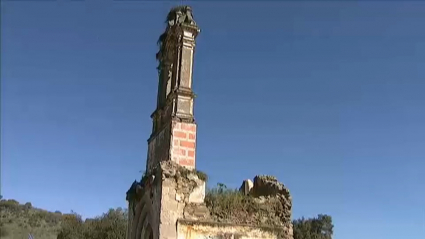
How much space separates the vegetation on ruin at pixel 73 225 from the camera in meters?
31.0

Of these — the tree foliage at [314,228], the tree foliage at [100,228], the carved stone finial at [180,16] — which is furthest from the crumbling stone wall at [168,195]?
the tree foliage at [314,228]

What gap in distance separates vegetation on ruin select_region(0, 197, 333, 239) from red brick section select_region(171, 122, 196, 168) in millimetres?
21463

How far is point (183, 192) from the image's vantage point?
30.4ft

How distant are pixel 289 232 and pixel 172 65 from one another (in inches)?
171

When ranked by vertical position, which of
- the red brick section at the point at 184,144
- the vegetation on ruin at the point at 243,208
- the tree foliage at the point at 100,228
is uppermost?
the tree foliage at the point at 100,228

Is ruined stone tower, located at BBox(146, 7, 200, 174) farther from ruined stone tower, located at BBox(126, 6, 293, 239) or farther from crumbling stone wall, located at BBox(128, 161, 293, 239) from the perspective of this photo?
crumbling stone wall, located at BBox(128, 161, 293, 239)

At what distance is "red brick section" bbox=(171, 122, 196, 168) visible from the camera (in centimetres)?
973

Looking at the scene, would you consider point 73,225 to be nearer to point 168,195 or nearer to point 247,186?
point 247,186

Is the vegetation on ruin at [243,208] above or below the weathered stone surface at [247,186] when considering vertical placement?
below

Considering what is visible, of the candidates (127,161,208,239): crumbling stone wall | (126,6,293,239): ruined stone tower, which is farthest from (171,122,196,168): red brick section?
(127,161,208,239): crumbling stone wall

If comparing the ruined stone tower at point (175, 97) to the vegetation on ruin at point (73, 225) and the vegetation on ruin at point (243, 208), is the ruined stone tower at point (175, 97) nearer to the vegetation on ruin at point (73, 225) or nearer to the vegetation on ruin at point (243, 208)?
the vegetation on ruin at point (243, 208)

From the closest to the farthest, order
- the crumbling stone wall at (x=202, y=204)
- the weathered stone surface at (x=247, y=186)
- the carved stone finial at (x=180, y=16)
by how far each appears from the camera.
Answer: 1. the crumbling stone wall at (x=202, y=204)
2. the carved stone finial at (x=180, y=16)
3. the weathered stone surface at (x=247, y=186)

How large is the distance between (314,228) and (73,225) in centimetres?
1763

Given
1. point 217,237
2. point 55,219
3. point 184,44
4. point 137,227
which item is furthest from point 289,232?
point 55,219
